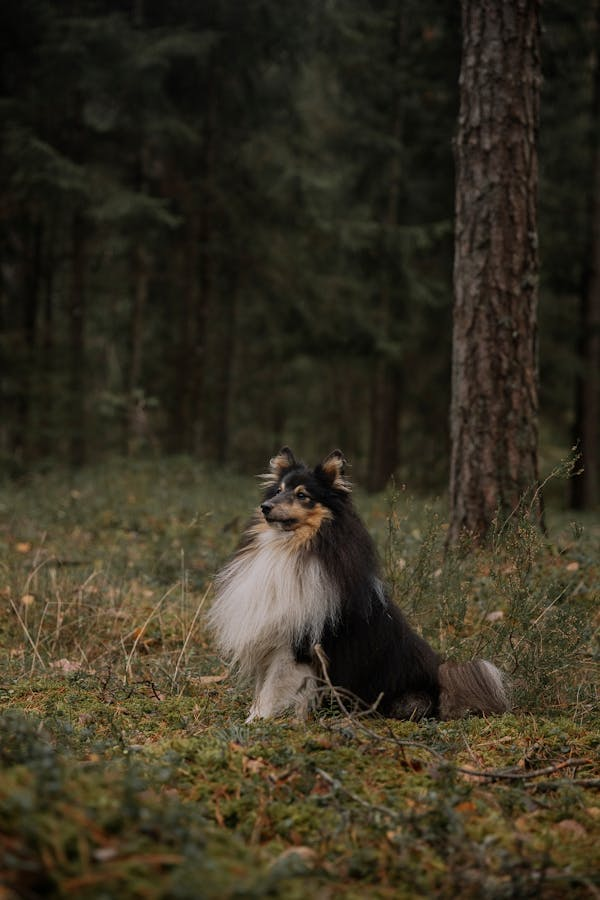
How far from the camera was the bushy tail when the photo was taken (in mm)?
4711

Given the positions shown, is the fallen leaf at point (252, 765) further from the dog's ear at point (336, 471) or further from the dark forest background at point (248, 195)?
the dark forest background at point (248, 195)

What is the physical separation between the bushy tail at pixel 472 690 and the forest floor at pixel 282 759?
0.15 metres

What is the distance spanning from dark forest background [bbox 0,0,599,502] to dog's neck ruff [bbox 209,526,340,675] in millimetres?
10533

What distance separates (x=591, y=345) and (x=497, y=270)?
10824 mm

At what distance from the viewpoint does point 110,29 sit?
1430 cm

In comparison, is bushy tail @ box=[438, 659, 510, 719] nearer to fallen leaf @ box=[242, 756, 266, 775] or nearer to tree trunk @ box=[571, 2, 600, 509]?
fallen leaf @ box=[242, 756, 266, 775]

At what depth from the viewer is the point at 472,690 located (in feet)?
15.5

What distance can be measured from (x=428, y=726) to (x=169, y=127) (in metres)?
14.1

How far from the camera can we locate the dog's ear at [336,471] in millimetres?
4934

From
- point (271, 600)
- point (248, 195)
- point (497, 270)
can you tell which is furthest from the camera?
point (248, 195)

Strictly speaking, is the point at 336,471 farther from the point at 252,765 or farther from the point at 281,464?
the point at 252,765

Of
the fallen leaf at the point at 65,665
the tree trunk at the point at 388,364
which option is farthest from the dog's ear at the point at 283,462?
the tree trunk at the point at 388,364

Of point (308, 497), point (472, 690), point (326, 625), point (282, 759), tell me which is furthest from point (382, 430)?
point (282, 759)

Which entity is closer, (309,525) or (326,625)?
(326,625)
